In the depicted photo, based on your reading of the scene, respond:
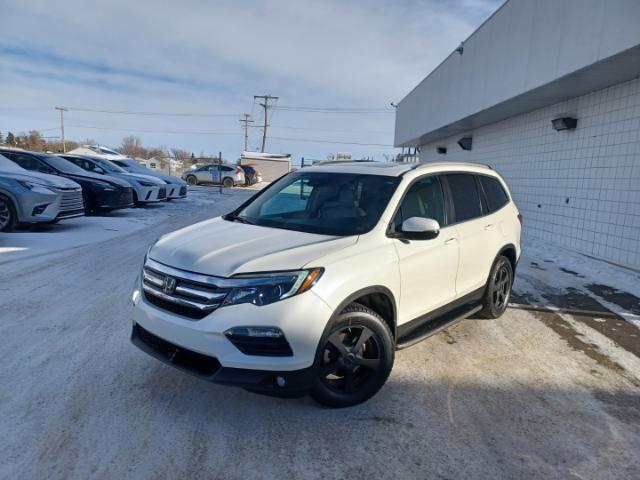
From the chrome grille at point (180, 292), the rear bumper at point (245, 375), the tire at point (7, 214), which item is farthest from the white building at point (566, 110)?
the tire at point (7, 214)

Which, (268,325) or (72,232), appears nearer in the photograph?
(268,325)

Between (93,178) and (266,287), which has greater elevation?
(93,178)

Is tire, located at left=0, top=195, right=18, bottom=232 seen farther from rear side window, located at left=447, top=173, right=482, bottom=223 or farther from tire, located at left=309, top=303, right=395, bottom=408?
rear side window, located at left=447, top=173, right=482, bottom=223

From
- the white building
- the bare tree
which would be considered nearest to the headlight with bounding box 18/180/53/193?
the white building

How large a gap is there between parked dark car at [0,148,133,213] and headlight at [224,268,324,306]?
1025cm

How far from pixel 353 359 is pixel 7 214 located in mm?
8163

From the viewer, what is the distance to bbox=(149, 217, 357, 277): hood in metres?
2.83

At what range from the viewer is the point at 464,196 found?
14.8 ft

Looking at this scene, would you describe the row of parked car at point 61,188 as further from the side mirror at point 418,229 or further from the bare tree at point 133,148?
the bare tree at point 133,148

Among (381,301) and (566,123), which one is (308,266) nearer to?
(381,301)

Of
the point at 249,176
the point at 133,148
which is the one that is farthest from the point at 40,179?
the point at 133,148

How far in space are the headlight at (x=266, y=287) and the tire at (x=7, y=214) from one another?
7.68 meters

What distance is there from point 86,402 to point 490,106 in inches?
435

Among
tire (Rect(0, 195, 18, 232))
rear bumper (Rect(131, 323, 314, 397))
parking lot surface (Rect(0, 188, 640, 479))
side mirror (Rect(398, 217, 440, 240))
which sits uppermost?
side mirror (Rect(398, 217, 440, 240))
